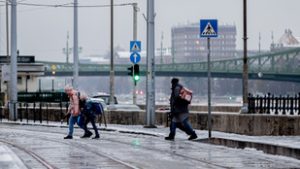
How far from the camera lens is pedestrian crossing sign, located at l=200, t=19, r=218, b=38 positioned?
2581 centimetres

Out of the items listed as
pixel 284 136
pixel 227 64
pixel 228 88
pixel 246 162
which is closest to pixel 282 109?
pixel 284 136

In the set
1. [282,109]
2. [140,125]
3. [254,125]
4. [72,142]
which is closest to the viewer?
[72,142]

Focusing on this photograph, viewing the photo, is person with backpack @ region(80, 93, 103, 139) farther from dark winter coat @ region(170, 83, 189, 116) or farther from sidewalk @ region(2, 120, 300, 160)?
dark winter coat @ region(170, 83, 189, 116)

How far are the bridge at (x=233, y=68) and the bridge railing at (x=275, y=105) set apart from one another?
2490 inches

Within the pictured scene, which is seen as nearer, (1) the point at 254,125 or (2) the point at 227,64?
(1) the point at 254,125

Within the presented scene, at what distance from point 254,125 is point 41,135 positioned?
708 cm

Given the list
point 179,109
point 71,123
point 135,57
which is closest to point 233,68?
point 135,57

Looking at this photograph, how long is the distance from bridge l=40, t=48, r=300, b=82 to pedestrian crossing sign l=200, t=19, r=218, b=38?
69.6 metres

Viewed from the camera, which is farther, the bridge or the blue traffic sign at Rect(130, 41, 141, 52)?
the bridge

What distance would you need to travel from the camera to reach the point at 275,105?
3084 cm

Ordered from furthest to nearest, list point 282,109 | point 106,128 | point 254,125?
point 106,128 < point 282,109 < point 254,125

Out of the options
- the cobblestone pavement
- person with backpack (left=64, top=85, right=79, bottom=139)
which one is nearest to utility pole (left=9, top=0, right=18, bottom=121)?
the cobblestone pavement

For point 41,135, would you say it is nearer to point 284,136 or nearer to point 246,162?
point 284,136

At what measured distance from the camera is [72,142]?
26.7m
